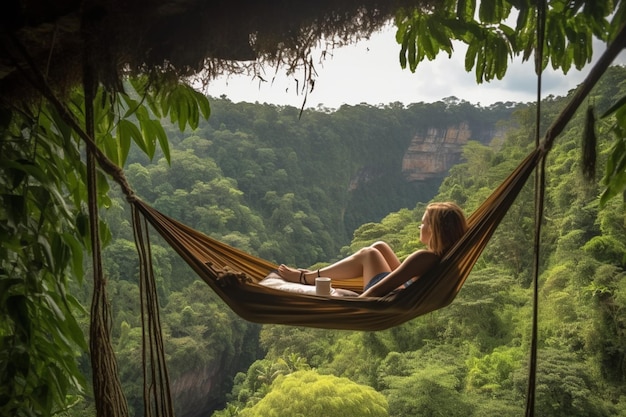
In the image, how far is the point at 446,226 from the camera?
1583 millimetres

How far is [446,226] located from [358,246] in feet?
47.0

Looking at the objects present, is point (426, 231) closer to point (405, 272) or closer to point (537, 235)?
point (405, 272)

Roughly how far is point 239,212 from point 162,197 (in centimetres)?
291

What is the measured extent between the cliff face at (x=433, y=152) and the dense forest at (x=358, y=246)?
52 centimetres

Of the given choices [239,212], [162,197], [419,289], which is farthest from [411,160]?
[419,289]

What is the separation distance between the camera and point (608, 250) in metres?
10.1

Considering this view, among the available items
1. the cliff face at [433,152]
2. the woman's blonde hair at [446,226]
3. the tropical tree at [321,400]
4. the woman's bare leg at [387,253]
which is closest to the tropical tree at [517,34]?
the woman's blonde hair at [446,226]

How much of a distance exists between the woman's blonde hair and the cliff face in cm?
2813

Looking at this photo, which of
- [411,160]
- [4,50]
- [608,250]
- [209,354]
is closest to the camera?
[4,50]

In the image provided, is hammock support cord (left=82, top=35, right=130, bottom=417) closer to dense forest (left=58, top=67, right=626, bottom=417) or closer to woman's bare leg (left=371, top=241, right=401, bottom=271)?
dense forest (left=58, top=67, right=626, bottom=417)

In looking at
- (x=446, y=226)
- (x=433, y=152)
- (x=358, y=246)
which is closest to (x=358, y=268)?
(x=446, y=226)

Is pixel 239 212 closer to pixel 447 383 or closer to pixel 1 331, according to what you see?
pixel 447 383

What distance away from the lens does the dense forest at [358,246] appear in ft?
32.5

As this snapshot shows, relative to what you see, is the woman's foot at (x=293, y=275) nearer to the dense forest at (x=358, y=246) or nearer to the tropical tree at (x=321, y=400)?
the dense forest at (x=358, y=246)
